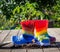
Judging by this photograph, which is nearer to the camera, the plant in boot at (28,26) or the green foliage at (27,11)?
the plant in boot at (28,26)

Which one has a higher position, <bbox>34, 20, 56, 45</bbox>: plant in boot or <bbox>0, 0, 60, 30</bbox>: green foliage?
<bbox>0, 0, 60, 30</bbox>: green foliage

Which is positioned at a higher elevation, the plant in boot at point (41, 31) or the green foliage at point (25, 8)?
the green foliage at point (25, 8)

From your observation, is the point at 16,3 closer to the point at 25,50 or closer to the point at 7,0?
the point at 7,0

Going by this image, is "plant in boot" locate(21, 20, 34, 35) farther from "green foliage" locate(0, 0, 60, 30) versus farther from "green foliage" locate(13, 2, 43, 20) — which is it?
"green foliage" locate(13, 2, 43, 20)

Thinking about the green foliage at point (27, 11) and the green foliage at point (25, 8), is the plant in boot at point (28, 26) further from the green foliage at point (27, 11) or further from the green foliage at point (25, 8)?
the green foliage at point (27, 11)

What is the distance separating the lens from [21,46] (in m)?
3.47

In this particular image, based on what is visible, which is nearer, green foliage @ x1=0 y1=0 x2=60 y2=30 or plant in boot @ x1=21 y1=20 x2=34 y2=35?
plant in boot @ x1=21 y1=20 x2=34 y2=35

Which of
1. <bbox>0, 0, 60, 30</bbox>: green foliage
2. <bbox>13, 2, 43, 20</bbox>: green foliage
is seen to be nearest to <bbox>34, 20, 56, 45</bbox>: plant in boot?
<bbox>0, 0, 60, 30</bbox>: green foliage

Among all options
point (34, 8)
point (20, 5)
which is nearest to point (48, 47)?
point (34, 8)

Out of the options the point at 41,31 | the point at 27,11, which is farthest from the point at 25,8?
the point at 41,31

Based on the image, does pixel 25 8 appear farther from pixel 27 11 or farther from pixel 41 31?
pixel 41 31

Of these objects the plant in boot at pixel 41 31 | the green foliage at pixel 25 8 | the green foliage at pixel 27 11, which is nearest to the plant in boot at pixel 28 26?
the plant in boot at pixel 41 31

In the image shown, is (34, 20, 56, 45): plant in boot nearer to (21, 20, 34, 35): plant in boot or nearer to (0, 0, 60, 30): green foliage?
(21, 20, 34, 35): plant in boot

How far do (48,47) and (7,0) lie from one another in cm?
398
